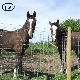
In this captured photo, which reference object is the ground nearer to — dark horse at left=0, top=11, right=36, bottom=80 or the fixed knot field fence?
the fixed knot field fence

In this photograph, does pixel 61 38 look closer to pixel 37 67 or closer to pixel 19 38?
pixel 37 67

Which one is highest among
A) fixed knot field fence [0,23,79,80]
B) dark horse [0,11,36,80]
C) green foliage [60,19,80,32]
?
green foliage [60,19,80,32]

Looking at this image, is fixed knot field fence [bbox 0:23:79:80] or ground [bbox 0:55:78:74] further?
ground [bbox 0:55:78:74]

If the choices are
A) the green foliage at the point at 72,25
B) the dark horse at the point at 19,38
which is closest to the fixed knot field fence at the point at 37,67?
the dark horse at the point at 19,38

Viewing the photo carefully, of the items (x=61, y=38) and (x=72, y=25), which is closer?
(x=61, y=38)

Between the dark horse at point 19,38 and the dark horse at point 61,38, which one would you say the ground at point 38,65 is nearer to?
the dark horse at point 19,38

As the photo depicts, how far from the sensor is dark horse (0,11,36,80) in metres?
5.53

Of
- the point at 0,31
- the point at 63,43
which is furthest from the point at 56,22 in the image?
the point at 0,31

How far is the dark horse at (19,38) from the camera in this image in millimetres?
5531

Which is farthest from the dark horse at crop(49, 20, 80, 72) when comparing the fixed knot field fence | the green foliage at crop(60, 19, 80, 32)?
the green foliage at crop(60, 19, 80, 32)

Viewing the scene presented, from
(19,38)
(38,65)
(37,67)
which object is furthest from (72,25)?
(19,38)

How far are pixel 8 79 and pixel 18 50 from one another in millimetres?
1398

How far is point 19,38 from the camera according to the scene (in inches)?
236

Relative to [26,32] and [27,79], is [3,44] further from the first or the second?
[27,79]
